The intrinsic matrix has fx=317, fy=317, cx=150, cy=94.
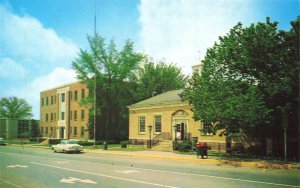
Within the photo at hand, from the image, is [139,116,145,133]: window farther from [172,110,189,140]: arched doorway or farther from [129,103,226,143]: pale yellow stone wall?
[172,110,189,140]: arched doorway

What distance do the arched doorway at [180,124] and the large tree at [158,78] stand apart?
937 inches

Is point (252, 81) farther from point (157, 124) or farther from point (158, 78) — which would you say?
point (158, 78)

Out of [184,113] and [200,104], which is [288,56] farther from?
[184,113]

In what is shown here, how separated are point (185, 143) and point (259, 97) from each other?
1106 centimetres

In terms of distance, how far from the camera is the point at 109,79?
5166 centimetres

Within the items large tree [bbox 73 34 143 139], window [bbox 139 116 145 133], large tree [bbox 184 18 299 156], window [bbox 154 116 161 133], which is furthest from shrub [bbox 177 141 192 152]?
large tree [bbox 73 34 143 139]

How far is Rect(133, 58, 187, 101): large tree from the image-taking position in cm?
6166

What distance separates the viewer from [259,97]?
21344 mm

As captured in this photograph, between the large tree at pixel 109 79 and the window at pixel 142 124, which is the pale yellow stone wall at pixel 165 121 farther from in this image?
the large tree at pixel 109 79

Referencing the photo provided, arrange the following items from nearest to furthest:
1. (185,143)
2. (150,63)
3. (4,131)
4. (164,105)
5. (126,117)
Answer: (185,143) → (164,105) → (126,117) → (150,63) → (4,131)

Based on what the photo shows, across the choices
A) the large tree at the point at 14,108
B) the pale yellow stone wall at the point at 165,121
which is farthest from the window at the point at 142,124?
the large tree at the point at 14,108

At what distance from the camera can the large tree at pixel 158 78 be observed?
202 feet

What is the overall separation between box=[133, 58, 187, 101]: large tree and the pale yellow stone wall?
17619mm

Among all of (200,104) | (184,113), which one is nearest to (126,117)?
(184,113)
